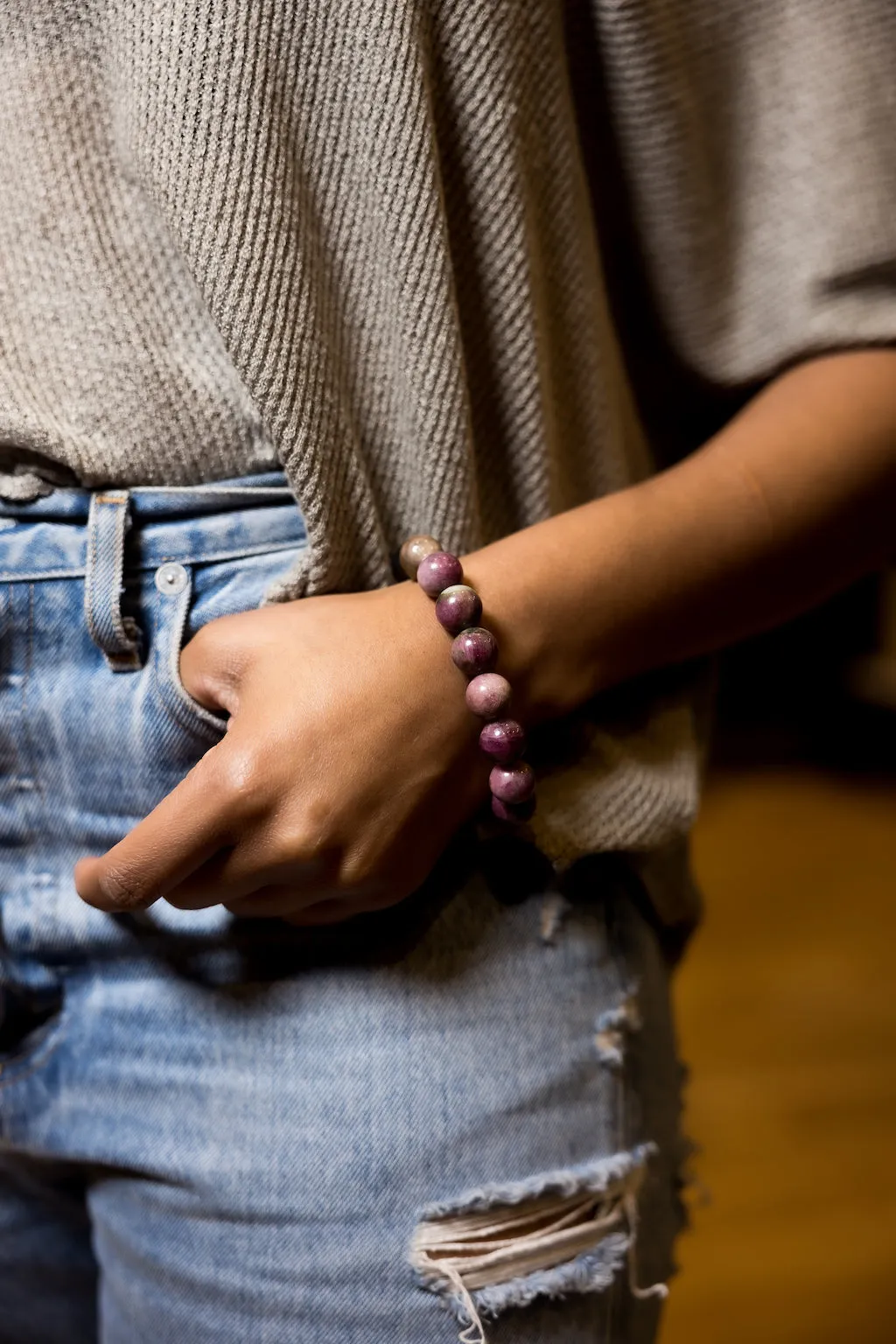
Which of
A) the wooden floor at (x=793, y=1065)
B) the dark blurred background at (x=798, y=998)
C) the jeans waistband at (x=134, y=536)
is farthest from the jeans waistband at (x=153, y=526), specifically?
the wooden floor at (x=793, y=1065)

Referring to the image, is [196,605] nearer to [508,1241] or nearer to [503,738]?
[503,738]

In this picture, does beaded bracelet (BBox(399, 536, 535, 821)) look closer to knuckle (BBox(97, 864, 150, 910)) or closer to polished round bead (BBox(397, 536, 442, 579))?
polished round bead (BBox(397, 536, 442, 579))

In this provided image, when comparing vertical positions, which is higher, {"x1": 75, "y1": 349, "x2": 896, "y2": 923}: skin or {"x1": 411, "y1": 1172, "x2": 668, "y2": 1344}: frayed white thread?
{"x1": 75, "y1": 349, "x2": 896, "y2": 923}: skin

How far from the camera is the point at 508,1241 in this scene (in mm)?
532

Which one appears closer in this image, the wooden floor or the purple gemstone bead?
the purple gemstone bead

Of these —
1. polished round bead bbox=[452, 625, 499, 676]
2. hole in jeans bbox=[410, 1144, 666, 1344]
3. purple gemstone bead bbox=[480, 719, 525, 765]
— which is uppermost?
polished round bead bbox=[452, 625, 499, 676]

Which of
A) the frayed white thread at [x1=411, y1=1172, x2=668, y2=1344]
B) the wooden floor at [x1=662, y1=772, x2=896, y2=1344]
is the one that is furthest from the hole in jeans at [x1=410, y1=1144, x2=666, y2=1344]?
the wooden floor at [x1=662, y1=772, x2=896, y2=1344]

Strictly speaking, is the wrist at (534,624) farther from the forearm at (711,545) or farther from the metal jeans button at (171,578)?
the metal jeans button at (171,578)

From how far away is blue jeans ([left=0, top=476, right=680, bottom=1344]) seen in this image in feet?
1.72

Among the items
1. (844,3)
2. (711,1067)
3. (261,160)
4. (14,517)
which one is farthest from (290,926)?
(711,1067)

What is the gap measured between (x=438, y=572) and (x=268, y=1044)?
0.24 m

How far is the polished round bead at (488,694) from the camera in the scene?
49 centimetres

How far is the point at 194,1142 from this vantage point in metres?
0.54

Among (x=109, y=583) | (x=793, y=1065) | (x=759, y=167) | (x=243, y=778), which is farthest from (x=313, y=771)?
(x=793, y=1065)
